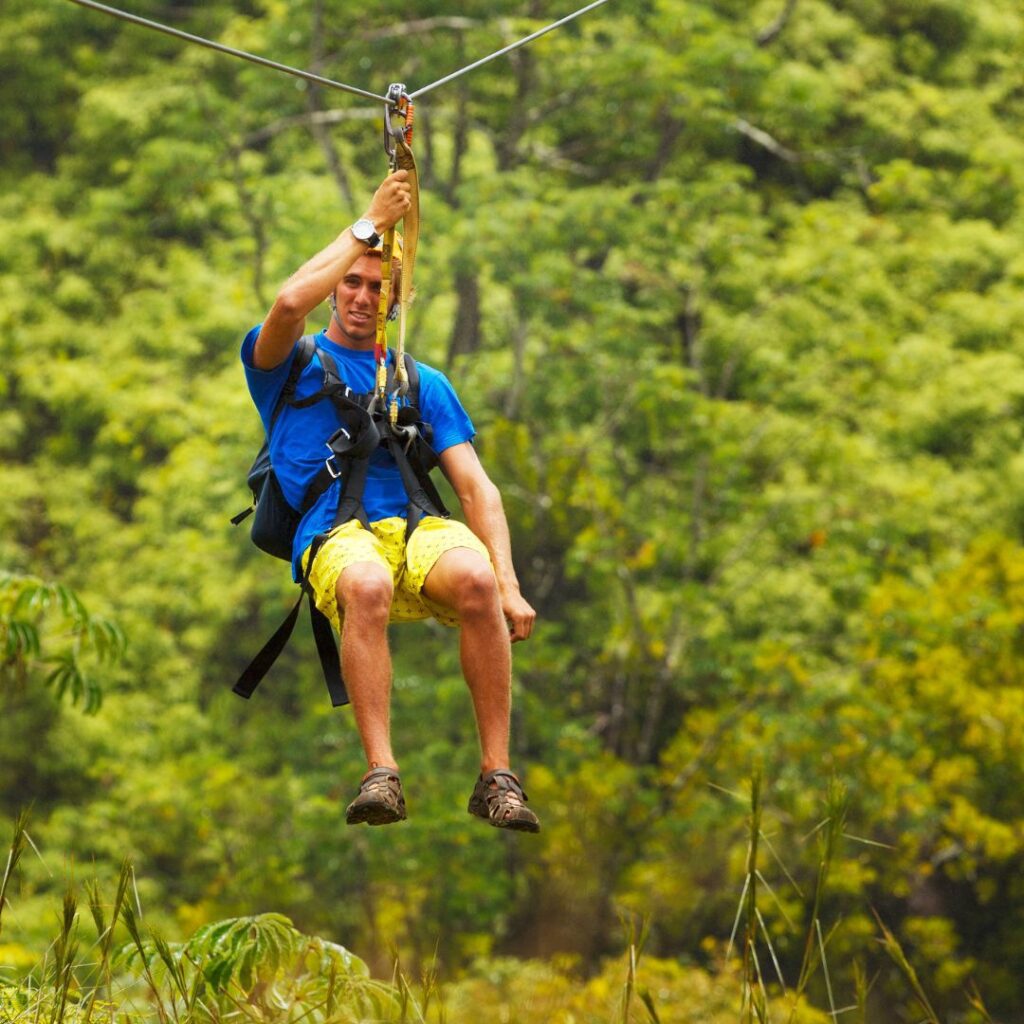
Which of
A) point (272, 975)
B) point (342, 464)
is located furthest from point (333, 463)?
point (272, 975)

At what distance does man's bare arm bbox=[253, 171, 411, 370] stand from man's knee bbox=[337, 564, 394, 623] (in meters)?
0.47

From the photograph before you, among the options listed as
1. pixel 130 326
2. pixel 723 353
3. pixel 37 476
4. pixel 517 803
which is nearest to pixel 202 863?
pixel 37 476

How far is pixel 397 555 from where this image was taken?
340 centimetres

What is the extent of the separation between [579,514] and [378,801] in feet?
36.6

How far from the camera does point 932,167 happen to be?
17562 mm

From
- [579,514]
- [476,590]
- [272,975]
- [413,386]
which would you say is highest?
[413,386]

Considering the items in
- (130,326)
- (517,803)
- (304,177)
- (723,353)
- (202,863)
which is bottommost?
(202,863)

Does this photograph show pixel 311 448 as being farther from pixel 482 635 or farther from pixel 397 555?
pixel 482 635

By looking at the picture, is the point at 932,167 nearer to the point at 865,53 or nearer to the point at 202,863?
the point at 865,53

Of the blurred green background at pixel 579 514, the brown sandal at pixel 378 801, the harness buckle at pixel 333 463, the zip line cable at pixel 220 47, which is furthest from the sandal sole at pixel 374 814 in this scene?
the blurred green background at pixel 579 514

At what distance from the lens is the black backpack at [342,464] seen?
342cm

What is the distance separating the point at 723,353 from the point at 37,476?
6.44m

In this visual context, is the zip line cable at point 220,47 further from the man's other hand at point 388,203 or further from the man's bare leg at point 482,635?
the man's bare leg at point 482,635

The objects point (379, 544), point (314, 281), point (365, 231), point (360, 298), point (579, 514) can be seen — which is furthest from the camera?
point (579, 514)
